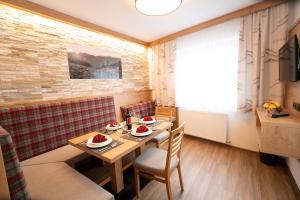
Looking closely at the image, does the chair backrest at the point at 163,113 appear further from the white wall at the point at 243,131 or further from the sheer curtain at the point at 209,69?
the white wall at the point at 243,131

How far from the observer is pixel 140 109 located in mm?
3223

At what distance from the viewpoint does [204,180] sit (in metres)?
1.80

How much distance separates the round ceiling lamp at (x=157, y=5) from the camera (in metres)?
1.44

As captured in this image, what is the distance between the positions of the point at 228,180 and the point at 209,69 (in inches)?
75.3

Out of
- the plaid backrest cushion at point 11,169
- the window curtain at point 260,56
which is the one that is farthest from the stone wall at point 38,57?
the window curtain at point 260,56

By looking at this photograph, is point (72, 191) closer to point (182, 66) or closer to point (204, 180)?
point (204, 180)

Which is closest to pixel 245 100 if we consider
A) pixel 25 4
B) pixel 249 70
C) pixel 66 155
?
pixel 249 70

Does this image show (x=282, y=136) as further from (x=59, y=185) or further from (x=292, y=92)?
(x=59, y=185)

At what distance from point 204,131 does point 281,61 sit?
1.70 m

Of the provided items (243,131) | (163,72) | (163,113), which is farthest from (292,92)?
(163,72)

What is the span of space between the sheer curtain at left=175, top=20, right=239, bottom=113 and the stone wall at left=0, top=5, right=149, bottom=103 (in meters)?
1.74

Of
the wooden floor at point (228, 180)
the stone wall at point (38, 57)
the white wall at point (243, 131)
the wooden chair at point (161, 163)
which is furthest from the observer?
the white wall at point (243, 131)

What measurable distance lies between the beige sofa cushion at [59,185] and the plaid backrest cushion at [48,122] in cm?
37

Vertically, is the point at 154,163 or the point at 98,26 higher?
the point at 98,26
